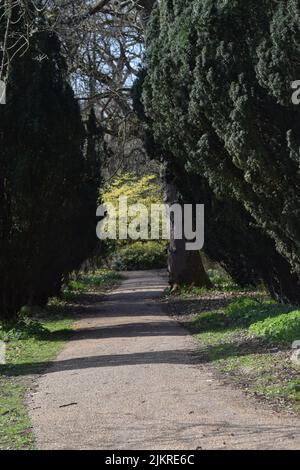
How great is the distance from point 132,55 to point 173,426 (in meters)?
19.3

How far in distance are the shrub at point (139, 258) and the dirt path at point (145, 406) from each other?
38.7 m

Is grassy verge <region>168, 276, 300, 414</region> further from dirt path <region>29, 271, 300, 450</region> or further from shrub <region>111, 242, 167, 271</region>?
shrub <region>111, 242, 167, 271</region>

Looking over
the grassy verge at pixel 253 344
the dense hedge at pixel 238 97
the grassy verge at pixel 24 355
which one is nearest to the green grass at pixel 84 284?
the grassy verge at pixel 24 355

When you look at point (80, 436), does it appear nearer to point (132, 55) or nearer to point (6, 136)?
point (6, 136)

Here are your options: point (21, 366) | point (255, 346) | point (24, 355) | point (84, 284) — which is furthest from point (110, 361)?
point (84, 284)

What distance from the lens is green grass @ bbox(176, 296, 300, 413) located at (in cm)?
917

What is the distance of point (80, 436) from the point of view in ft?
23.1

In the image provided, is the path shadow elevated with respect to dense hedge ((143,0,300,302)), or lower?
lower

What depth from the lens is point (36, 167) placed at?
1833 cm

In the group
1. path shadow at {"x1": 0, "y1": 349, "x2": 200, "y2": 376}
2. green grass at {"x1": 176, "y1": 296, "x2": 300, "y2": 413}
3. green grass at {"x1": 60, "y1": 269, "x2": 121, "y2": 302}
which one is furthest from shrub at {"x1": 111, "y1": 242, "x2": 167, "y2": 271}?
path shadow at {"x1": 0, "y1": 349, "x2": 200, "y2": 376}

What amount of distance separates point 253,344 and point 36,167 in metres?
8.16

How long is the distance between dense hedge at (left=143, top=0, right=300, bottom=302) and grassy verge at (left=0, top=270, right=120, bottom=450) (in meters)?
4.62

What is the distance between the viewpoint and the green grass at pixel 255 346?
9.17 meters
